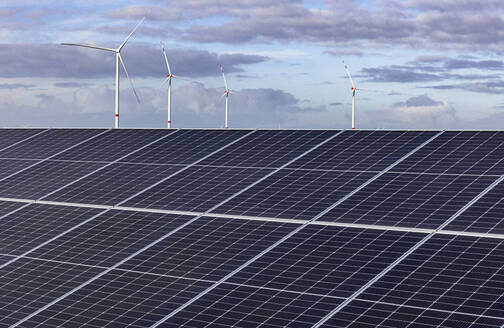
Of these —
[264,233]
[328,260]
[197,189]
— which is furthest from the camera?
[197,189]

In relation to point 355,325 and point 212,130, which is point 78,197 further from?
point 355,325

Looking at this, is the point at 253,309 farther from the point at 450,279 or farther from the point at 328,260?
the point at 450,279

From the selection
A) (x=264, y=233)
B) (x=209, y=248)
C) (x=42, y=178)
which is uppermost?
(x=264, y=233)

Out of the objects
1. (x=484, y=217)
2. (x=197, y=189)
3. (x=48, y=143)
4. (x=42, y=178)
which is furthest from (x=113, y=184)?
(x=484, y=217)

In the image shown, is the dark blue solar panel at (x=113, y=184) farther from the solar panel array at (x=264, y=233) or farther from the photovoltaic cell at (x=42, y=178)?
the photovoltaic cell at (x=42, y=178)

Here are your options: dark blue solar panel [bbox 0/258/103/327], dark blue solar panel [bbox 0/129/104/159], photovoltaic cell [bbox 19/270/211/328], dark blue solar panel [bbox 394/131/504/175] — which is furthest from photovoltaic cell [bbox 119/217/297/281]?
dark blue solar panel [bbox 0/129/104/159]

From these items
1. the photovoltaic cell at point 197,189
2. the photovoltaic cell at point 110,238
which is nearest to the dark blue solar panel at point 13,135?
the photovoltaic cell at point 197,189

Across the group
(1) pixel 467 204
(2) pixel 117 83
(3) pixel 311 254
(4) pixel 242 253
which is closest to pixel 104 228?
(4) pixel 242 253
